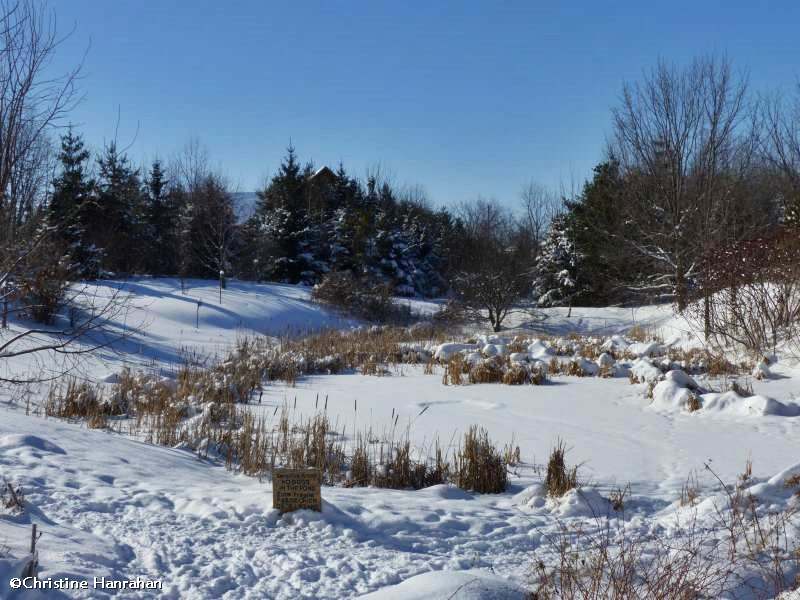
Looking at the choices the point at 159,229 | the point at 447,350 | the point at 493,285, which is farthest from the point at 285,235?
the point at 447,350

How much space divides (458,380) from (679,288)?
1029 centimetres

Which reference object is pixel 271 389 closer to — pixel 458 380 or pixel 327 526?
pixel 458 380

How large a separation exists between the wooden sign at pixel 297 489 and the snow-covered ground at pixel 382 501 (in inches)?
2.9

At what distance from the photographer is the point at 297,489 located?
365 cm

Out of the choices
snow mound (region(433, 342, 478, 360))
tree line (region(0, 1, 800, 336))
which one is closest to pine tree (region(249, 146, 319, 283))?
tree line (region(0, 1, 800, 336))

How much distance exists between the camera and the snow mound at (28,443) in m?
4.50

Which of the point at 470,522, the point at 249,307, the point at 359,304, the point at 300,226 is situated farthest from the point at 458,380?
the point at 300,226

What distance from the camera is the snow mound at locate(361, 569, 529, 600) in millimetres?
2438

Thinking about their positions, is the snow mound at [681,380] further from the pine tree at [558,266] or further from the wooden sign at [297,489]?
the pine tree at [558,266]

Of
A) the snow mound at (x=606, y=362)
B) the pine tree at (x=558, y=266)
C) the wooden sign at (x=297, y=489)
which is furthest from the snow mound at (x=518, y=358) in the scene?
the pine tree at (x=558, y=266)

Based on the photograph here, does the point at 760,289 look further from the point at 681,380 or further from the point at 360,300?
the point at 360,300

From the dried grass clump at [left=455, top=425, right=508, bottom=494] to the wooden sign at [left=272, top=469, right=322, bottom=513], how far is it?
1.36 metres

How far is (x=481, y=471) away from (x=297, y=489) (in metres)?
1.53

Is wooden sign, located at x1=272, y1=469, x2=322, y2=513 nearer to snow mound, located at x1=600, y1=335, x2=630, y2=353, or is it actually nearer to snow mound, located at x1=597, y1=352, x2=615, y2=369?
snow mound, located at x1=597, y1=352, x2=615, y2=369
